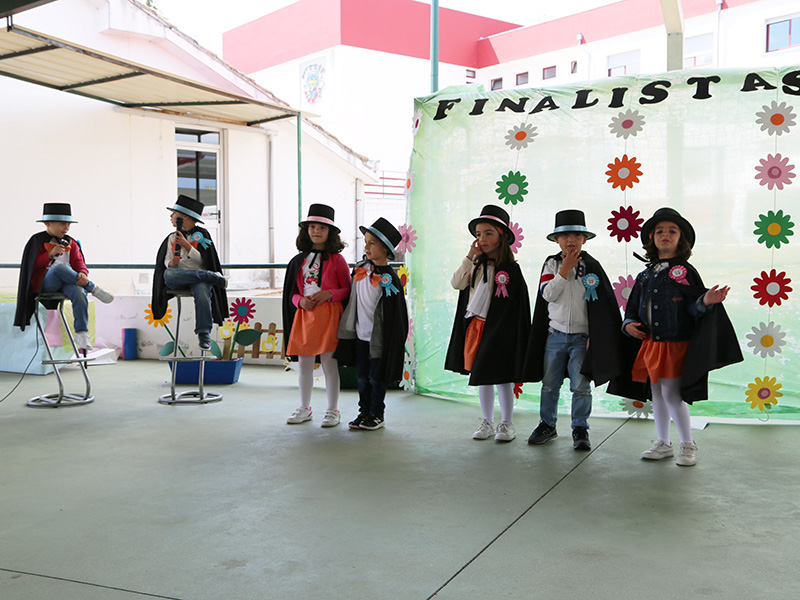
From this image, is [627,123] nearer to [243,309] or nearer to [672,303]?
[672,303]

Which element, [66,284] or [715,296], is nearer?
[715,296]

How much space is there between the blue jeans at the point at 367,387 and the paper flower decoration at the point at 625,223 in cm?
182

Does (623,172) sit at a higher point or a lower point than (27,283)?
higher

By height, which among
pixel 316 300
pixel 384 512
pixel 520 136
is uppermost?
pixel 520 136

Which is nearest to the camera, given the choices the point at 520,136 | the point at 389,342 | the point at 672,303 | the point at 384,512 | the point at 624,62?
the point at 384,512

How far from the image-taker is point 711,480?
3.64 metres

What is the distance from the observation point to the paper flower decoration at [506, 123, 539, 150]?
5254mm

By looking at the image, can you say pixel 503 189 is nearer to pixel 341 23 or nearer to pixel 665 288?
pixel 665 288

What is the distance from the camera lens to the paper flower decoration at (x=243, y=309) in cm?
681

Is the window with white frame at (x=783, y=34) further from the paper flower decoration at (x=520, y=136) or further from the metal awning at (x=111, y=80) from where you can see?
the paper flower decoration at (x=520, y=136)

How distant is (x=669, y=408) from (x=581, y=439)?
525 millimetres

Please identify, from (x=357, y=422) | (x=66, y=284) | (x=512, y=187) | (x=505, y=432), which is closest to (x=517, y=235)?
(x=512, y=187)

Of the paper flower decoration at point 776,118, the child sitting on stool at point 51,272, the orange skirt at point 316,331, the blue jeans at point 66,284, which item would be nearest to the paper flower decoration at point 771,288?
the paper flower decoration at point 776,118

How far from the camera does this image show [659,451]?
4.01 m
